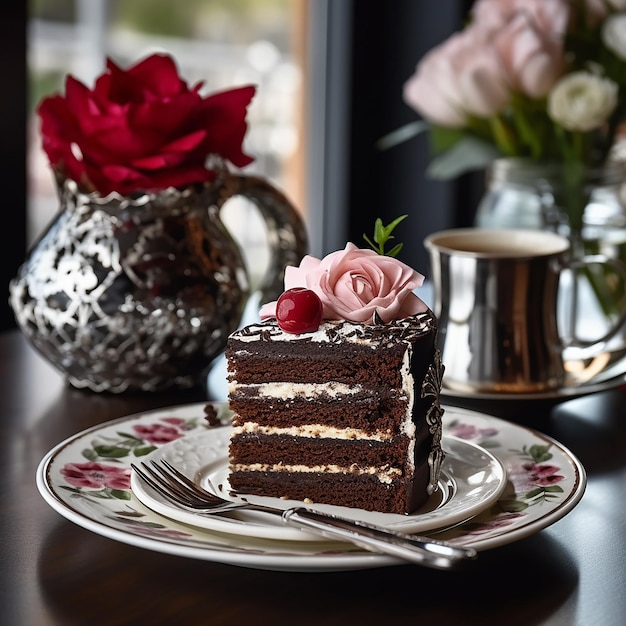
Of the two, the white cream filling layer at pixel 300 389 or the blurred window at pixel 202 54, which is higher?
the blurred window at pixel 202 54

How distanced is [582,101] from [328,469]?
2.88 ft

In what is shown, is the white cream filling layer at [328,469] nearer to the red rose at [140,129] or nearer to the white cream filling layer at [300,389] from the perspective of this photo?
the white cream filling layer at [300,389]

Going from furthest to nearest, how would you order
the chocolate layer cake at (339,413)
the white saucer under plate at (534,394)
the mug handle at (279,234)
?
the mug handle at (279,234) < the white saucer under plate at (534,394) < the chocolate layer cake at (339,413)

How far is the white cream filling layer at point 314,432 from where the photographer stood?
2.73ft

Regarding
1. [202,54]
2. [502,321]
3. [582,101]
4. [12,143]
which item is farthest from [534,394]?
[202,54]

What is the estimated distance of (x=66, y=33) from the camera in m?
2.55

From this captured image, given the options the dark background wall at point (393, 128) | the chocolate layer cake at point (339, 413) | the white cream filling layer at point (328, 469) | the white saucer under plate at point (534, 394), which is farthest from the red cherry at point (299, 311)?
the dark background wall at point (393, 128)

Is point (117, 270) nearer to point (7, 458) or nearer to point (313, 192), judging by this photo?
point (7, 458)

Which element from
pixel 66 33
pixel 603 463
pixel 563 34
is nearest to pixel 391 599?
pixel 603 463

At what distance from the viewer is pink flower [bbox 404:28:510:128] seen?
1.53 m

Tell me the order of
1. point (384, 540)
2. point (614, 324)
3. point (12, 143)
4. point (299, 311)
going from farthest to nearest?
1. point (12, 143)
2. point (614, 324)
3. point (299, 311)
4. point (384, 540)

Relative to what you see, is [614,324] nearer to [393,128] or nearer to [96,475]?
[96,475]

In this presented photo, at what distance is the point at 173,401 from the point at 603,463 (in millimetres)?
491

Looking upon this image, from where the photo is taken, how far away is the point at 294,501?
33.2 inches
